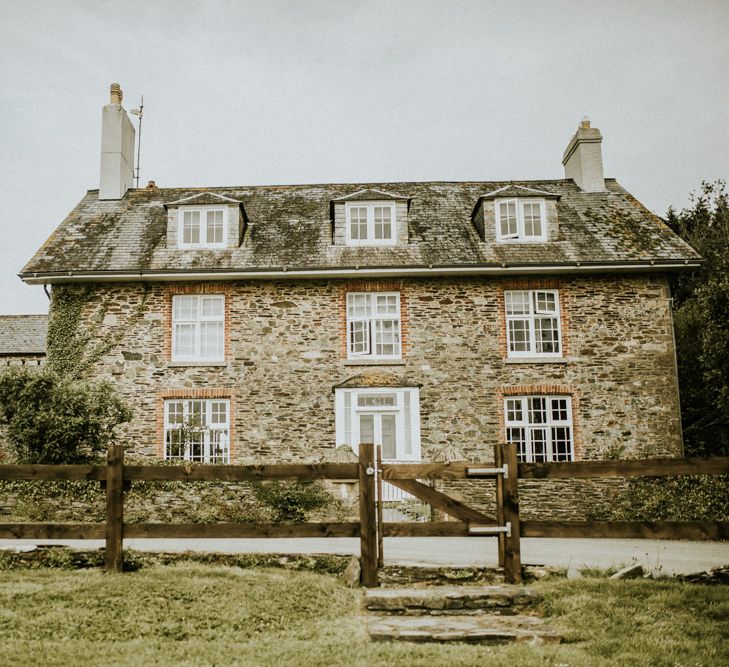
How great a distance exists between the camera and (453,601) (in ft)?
21.5

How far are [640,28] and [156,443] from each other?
15623mm

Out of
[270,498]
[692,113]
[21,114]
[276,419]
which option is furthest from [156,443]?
[692,113]

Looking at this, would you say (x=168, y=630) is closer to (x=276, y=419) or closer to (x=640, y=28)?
(x=276, y=419)

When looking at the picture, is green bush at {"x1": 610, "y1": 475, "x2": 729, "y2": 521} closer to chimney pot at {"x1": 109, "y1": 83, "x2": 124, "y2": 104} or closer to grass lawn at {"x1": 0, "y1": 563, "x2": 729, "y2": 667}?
grass lawn at {"x1": 0, "y1": 563, "x2": 729, "y2": 667}

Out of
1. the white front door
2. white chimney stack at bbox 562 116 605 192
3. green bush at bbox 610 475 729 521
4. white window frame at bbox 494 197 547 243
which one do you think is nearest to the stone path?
green bush at bbox 610 475 729 521

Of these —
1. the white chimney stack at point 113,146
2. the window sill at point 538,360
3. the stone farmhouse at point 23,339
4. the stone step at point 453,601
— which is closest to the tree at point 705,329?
the window sill at point 538,360

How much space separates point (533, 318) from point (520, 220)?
9.84ft

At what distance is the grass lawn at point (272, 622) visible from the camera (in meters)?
5.21

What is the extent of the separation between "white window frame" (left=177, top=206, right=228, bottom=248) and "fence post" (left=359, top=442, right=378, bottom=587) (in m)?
13.3

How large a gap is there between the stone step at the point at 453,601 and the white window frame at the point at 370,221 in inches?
543

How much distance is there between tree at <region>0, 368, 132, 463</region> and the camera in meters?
14.6

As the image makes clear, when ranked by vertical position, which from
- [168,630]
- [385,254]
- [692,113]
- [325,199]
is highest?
[692,113]

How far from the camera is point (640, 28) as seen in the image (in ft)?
51.3

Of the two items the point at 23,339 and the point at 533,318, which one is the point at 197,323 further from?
the point at 23,339
